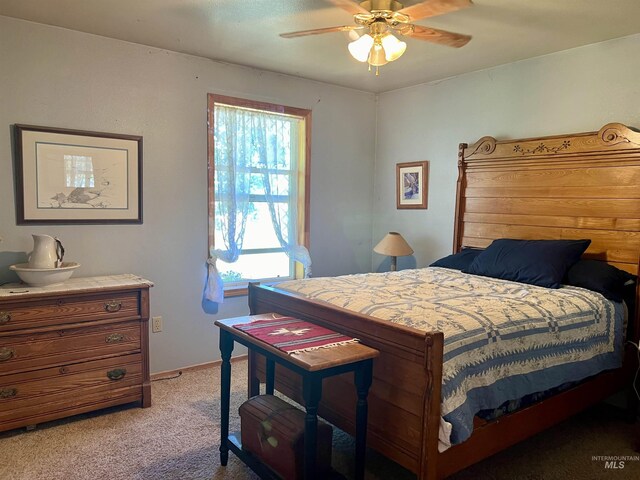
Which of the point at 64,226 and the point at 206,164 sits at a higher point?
the point at 206,164

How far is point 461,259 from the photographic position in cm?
360

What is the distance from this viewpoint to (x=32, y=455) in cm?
237

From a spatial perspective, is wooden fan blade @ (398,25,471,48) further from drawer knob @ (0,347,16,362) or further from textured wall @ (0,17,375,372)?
drawer knob @ (0,347,16,362)

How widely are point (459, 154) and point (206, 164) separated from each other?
2.06m

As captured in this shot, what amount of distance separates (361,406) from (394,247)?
7.48 feet

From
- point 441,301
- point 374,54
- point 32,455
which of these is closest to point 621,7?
point 374,54

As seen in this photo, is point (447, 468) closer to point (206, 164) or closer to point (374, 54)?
point (374, 54)

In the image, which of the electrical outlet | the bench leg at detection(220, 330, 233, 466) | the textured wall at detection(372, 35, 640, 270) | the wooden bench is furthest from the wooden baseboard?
the textured wall at detection(372, 35, 640, 270)

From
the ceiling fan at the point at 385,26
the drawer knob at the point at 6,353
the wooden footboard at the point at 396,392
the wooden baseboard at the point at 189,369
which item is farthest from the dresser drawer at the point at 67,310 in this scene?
the ceiling fan at the point at 385,26

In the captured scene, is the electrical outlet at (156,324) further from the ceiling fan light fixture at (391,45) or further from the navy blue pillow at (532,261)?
the ceiling fan light fixture at (391,45)

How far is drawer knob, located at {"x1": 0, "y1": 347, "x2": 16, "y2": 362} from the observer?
8.21 ft

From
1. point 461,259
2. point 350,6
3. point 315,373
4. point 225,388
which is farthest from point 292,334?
point 461,259

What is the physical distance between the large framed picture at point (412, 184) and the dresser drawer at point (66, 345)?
260cm

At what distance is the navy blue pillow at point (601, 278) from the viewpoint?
2.73 meters
